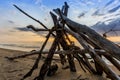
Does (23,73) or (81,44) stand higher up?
(81,44)

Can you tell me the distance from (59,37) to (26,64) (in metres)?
2.69

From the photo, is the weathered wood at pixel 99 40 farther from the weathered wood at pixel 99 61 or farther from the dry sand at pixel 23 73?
the dry sand at pixel 23 73

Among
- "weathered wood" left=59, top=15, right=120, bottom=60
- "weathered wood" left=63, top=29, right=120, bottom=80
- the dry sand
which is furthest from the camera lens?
the dry sand

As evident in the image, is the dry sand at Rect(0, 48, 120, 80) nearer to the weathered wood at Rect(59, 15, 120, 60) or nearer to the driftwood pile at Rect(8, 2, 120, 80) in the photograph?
the driftwood pile at Rect(8, 2, 120, 80)

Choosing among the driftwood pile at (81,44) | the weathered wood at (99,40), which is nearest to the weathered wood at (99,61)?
the driftwood pile at (81,44)

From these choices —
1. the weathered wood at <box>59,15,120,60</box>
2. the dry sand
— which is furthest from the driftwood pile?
the dry sand

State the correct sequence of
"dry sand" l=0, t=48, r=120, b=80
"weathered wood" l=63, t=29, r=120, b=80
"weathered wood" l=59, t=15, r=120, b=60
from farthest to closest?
1. "dry sand" l=0, t=48, r=120, b=80
2. "weathered wood" l=63, t=29, r=120, b=80
3. "weathered wood" l=59, t=15, r=120, b=60

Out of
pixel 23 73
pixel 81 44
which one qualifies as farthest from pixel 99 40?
pixel 23 73

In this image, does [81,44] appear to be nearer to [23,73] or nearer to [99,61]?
[99,61]

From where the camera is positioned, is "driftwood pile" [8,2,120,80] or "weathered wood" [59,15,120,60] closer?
"weathered wood" [59,15,120,60]

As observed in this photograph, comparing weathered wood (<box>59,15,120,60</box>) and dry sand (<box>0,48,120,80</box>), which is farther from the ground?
weathered wood (<box>59,15,120,60</box>)

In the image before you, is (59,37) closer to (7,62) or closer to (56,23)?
(56,23)

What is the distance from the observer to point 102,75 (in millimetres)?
8070

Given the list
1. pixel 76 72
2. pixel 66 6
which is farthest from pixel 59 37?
pixel 76 72
